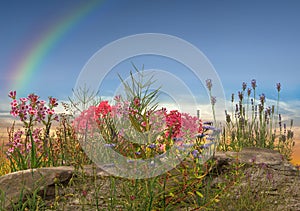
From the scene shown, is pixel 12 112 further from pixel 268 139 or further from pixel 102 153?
pixel 268 139

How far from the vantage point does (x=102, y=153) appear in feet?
16.6

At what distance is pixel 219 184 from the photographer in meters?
3.61

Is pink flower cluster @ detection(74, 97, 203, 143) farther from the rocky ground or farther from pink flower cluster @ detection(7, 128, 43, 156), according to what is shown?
pink flower cluster @ detection(7, 128, 43, 156)

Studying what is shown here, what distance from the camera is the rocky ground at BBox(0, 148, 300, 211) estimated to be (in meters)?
3.80

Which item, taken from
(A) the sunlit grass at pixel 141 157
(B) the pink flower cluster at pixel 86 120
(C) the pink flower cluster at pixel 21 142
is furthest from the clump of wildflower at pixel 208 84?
(C) the pink flower cluster at pixel 21 142

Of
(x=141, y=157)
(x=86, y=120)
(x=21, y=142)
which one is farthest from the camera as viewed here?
(x=21, y=142)

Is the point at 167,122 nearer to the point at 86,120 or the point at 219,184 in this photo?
the point at 219,184

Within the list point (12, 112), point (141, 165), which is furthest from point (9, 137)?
point (141, 165)

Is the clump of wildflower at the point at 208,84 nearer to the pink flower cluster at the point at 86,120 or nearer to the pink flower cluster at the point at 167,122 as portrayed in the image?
the pink flower cluster at the point at 167,122

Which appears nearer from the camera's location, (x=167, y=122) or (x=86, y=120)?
(x=167, y=122)

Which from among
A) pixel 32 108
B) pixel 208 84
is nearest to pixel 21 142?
pixel 32 108

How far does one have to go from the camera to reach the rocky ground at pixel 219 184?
3798 millimetres

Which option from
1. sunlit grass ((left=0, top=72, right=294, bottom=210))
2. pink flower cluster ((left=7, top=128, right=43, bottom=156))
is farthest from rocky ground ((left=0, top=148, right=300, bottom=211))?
pink flower cluster ((left=7, top=128, right=43, bottom=156))

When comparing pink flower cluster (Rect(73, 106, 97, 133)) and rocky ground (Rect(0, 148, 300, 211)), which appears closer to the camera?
rocky ground (Rect(0, 148, 300, 211))
